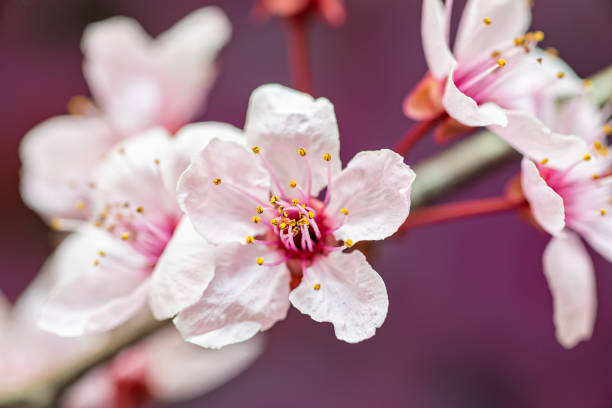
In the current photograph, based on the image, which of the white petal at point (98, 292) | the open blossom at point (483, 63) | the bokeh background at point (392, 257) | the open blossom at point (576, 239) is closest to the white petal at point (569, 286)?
the open blossom at point (576, 239)

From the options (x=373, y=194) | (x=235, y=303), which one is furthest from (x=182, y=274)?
(x=373, y=194)

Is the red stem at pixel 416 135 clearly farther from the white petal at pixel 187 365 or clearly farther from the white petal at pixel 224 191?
the white petal at pixel 187 365

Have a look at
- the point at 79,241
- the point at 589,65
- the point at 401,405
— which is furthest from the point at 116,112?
the point at 589,65

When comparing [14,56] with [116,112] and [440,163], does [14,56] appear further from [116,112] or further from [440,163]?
[440,163]

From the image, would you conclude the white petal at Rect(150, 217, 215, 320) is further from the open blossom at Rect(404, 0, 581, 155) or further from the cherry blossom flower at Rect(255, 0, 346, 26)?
the cherry blossom flower at Rect(255, 0, 346, 26)

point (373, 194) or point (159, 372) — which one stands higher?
point (373, 194)

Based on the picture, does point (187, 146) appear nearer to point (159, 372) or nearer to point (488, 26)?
point (488, 26)
